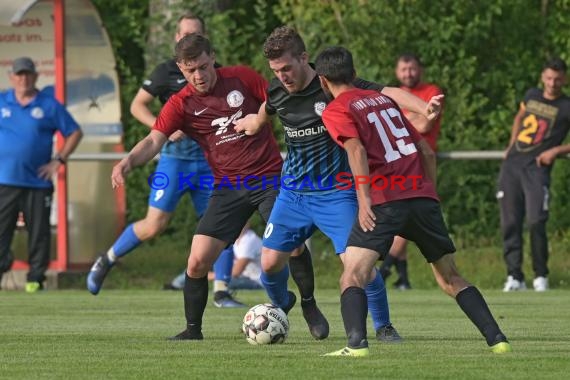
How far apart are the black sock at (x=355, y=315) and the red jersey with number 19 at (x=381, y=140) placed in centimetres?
50

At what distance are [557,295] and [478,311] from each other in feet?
20.3

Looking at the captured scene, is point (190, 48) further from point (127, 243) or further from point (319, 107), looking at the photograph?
point (127, 243)

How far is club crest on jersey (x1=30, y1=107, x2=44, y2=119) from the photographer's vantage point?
15.9m

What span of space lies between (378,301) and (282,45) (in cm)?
169

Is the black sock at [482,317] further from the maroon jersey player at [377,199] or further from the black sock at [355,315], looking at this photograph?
the black sock at [355,315]

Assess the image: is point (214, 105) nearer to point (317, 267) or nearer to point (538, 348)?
point (538, 348)

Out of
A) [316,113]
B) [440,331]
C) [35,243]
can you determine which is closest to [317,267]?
[35,243]

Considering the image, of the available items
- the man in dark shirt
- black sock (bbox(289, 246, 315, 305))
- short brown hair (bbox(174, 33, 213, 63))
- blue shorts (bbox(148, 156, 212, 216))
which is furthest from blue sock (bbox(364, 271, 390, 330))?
the man in dark shirt

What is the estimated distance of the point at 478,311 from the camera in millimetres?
8367

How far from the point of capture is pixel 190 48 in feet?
31.7

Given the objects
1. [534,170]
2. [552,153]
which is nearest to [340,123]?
[552,153]

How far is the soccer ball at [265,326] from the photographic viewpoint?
9.33 m

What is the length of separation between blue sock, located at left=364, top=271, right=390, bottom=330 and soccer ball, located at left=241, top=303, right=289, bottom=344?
21.2 inches

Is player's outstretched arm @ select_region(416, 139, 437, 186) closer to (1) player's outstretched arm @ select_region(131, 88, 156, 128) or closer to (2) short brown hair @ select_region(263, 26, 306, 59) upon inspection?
(2) short brown hair @ select_region(263, 26, 306, 59)
